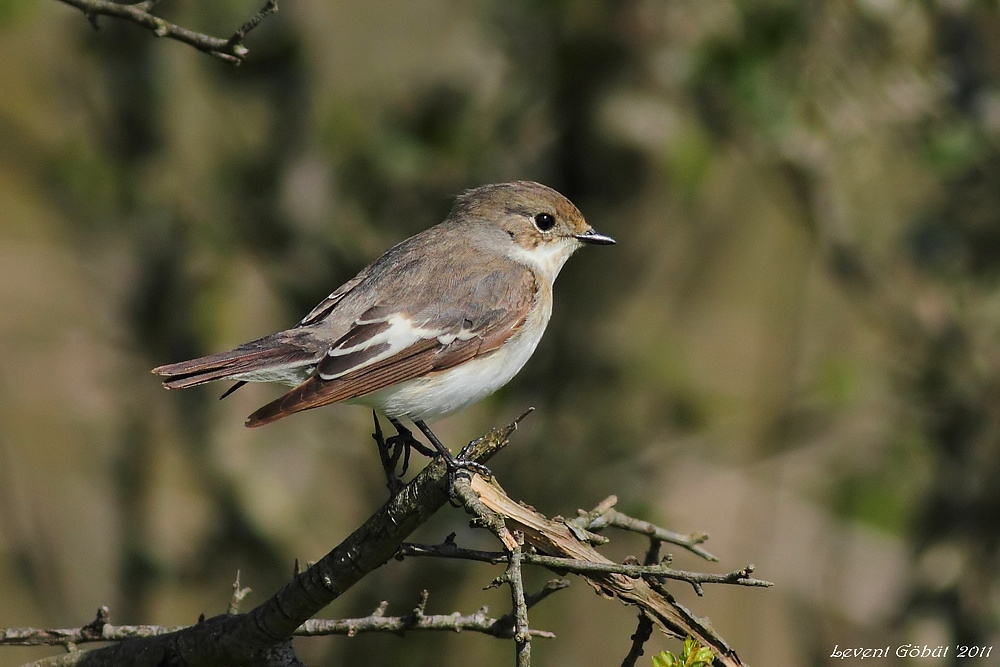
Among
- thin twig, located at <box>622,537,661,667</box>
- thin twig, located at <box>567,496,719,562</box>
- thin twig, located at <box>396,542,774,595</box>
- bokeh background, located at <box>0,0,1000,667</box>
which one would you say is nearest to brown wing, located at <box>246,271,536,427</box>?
thin twig, located at <box>396,542,774,595</box>

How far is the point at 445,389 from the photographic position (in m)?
4.09

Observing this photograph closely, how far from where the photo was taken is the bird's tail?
11.4ft

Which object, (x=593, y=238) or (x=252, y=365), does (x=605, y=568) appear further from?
(x=593, y=238)

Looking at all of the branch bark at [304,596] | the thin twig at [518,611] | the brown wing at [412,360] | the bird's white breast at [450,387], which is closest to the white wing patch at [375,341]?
the brown wing at [412,360]

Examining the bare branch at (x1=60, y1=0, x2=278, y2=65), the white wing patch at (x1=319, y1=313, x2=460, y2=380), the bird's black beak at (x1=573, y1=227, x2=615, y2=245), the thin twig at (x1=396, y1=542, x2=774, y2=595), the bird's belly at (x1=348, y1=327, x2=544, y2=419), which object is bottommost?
the thin twig at (x1=396, y1=542, x2=774, y2=595)

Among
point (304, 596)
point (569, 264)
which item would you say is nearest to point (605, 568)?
point (304, 596)

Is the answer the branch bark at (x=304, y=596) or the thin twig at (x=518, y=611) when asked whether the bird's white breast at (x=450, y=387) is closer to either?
the branch bark at (x=304, y=596)

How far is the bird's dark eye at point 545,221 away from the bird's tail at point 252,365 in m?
1.39

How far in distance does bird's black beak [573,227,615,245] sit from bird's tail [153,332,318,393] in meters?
1.54

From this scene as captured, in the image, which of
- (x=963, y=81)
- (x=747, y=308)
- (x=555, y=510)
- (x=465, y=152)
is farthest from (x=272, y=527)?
(x=963, y=81)

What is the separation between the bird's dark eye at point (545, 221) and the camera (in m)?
4.94

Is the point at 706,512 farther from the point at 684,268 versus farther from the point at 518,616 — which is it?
the point at 518,616

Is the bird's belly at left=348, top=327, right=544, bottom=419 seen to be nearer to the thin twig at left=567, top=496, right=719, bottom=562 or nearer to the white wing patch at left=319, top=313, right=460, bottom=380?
the white wing patch at left=319, top=313, right=460, bottom=380

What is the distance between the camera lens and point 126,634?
3051 millimetres
